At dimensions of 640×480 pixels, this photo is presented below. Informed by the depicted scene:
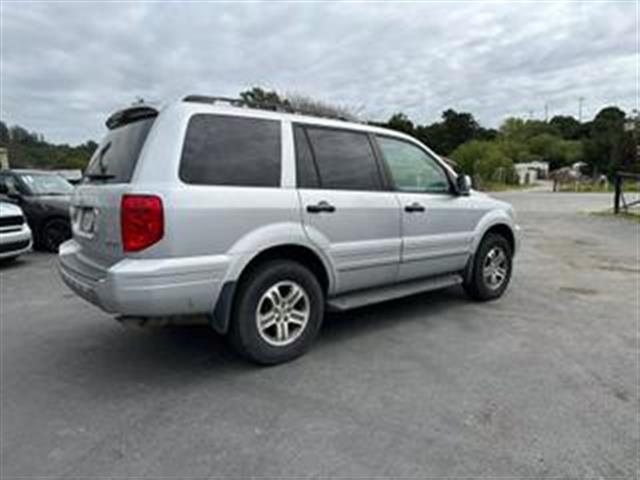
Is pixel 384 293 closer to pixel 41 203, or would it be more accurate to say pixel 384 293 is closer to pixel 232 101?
pixel 232 101

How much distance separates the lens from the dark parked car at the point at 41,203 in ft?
32.3

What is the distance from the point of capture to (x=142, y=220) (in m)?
3.23

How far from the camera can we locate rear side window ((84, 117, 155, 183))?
11.5 feet

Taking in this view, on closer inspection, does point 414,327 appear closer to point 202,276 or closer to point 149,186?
point 202,276

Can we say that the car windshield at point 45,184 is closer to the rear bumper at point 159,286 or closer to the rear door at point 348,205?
the rear bumper at point 159,286

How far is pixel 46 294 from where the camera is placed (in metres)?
6.59

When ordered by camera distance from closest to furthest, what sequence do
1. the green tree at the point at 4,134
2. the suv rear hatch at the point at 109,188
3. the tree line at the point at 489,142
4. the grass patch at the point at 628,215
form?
the suv rear hatch at the point at 109,188, the grass patch at the point at 628,215, the tree line at the point at 489,142, the green tree at the point at 4,134

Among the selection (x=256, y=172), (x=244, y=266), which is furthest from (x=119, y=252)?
(x=256, y=172)

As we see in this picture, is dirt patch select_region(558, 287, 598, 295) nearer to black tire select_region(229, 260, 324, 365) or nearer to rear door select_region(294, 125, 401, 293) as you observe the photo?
rear door select_region(294, 125, 401, 293)

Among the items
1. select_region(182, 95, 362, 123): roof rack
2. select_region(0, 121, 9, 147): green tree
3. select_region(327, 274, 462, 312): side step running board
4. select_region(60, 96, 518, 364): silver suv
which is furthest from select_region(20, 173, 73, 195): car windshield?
select_region(0, 121, 9, 147): green tree

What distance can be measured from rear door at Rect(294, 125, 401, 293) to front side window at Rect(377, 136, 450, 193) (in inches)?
7.9

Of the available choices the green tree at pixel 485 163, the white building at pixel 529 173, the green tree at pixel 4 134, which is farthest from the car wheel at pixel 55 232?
the white building at pixel 529 173

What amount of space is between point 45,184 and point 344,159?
8704 millimetres

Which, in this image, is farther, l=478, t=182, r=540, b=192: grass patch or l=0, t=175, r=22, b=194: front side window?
l=478, t=182, r=540, b=192: grass patch
